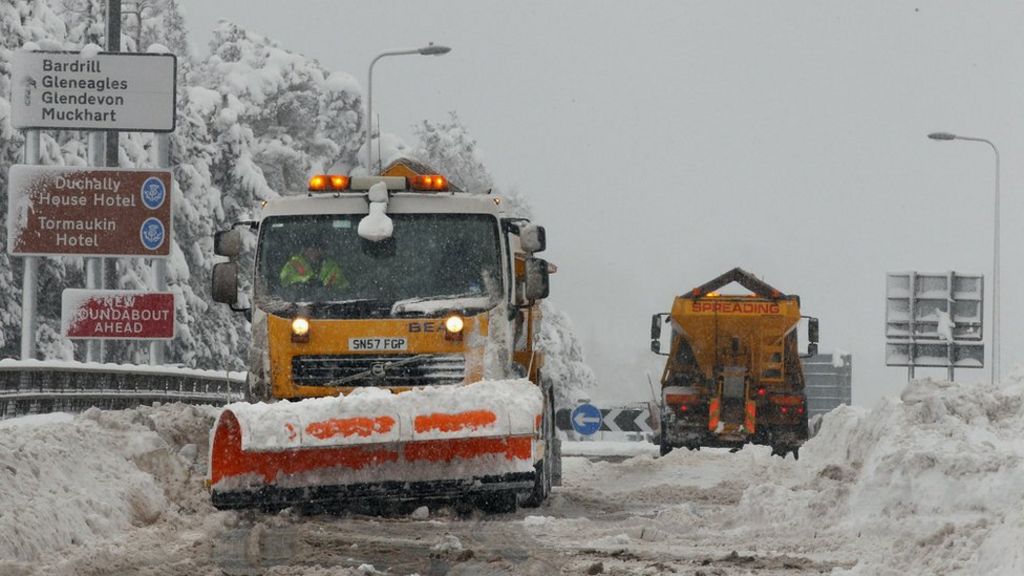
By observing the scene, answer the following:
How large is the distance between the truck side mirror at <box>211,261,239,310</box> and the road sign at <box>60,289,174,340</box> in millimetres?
12301

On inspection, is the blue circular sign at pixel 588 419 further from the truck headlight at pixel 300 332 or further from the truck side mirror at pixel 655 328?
the truck headlight at pixel 300 332

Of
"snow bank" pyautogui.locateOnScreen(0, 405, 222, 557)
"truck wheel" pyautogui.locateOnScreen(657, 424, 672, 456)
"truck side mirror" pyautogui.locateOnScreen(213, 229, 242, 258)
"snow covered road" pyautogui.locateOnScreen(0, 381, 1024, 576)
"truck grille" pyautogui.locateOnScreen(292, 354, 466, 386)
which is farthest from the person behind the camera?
"truck wheel" pyautogui.locateOnScreen(657, 424, 672, 456)

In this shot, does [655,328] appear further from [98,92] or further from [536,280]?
[536,280]

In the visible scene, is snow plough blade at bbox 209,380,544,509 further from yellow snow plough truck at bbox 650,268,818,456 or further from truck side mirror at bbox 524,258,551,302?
yellow snow plough truck at bbox 650,268,818,456

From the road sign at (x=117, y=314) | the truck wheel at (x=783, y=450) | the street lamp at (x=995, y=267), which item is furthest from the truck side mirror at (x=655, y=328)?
the street lamp at (x=995, y=267)

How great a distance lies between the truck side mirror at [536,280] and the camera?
13477mm

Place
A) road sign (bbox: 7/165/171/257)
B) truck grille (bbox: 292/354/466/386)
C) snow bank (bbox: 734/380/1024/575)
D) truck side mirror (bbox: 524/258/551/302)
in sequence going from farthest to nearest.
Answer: road sign (bbox: 7/165/171/257) → truck side mirror (bbox: 524/258/551/302) → truck grille (bbox: 292/354/466/386) → snow bank (bbox: 734/380/1024/575)

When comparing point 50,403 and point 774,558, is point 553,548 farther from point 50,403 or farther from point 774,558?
point 50,403

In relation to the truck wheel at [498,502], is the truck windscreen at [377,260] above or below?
above

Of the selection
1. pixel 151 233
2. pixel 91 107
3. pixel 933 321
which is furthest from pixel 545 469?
pixel 933 321

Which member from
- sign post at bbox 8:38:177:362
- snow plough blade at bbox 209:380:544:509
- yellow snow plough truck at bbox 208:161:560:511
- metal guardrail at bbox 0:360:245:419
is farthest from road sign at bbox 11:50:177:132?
snow plough blade at bbox 209:380:544:509

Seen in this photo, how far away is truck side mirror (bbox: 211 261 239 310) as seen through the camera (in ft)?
43.2

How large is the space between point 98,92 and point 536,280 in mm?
14406

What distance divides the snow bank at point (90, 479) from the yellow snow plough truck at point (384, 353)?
80 centimetres
